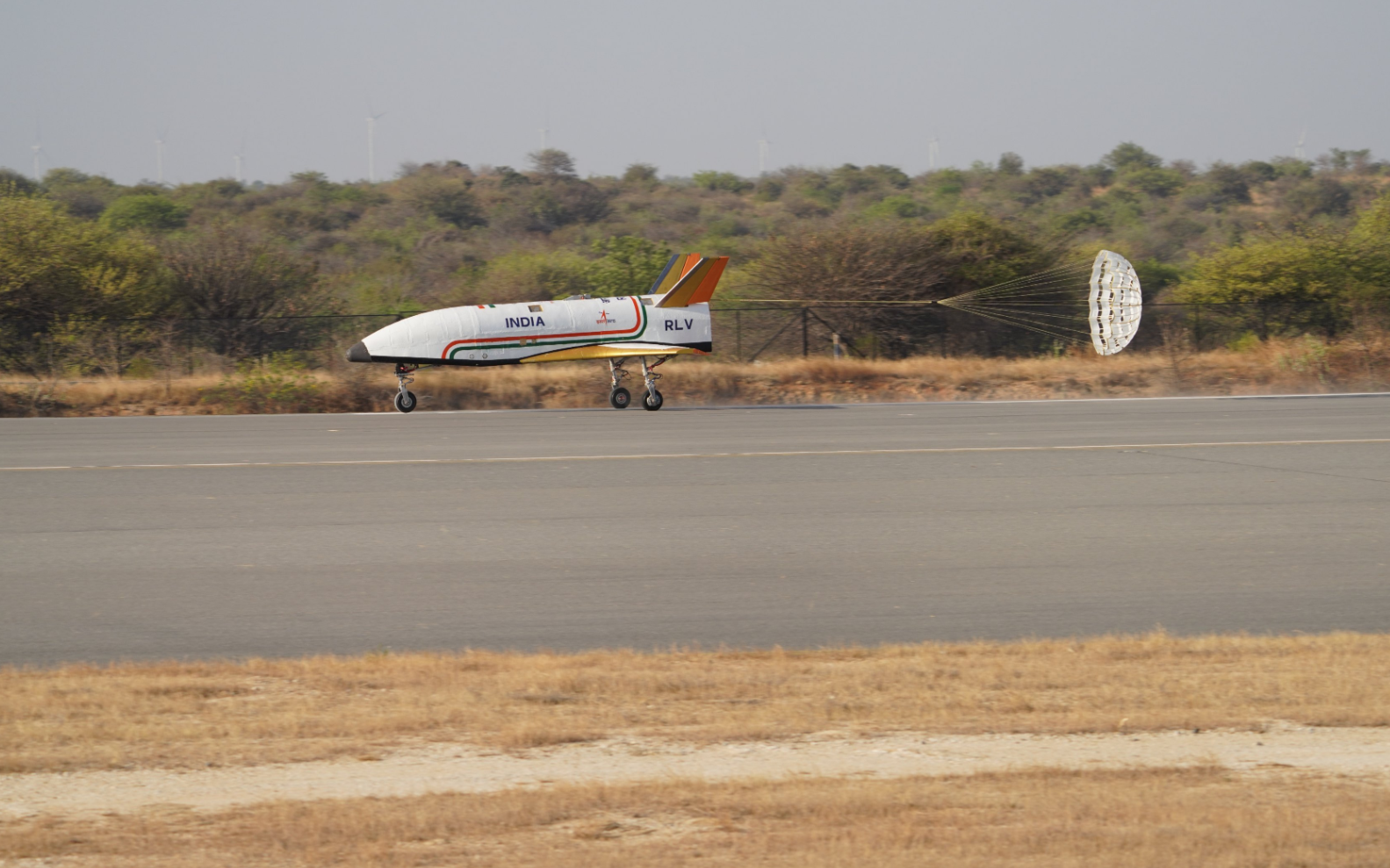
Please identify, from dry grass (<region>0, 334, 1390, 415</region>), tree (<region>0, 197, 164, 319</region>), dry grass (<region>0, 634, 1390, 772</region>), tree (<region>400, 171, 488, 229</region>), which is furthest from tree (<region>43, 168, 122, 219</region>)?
dry grass (<region>0, 634, 1390, 772</region>)

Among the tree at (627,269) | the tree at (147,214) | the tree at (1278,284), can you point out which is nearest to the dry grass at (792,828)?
the tree at (1278,284)

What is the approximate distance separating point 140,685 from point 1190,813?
5.22 meters

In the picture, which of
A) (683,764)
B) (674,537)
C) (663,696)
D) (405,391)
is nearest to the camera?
(683,764)

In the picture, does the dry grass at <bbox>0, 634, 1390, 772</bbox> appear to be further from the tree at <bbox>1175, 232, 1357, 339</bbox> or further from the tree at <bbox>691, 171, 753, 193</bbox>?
the tree at <bbox>691, 171, 753, 193</bbox>

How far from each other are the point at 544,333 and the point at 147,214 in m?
52.1

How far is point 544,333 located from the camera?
82.7ft

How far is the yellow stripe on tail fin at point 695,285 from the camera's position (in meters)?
26.2

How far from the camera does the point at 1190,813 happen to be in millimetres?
4848

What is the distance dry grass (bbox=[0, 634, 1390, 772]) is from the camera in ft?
20.0

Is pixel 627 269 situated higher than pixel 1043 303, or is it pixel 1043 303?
pixel 627 269

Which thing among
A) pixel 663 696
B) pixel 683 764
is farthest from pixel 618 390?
pixel 683 764

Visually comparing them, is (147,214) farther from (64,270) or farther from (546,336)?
(546,336)

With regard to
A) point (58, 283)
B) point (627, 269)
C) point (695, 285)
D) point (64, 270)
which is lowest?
point (695, 285)

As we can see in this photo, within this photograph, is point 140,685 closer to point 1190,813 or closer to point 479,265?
point 1190,813
